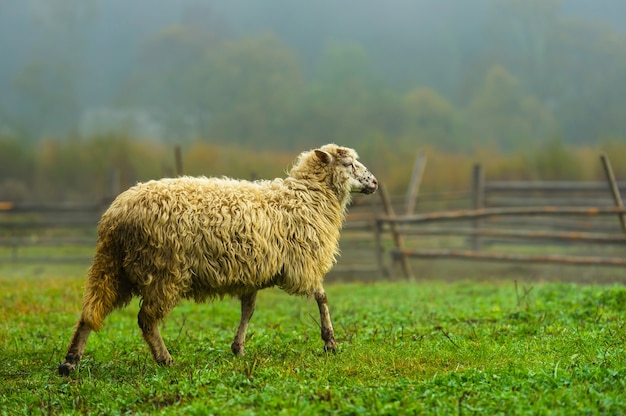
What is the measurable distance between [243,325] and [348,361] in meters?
1.21

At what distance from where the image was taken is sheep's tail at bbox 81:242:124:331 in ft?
18.1

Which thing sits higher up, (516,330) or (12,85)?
(12,85)

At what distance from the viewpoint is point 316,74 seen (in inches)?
1458

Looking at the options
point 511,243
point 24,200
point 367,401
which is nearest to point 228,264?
point 367,401

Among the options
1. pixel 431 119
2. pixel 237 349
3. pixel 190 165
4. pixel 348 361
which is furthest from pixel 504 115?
pixel 348 361

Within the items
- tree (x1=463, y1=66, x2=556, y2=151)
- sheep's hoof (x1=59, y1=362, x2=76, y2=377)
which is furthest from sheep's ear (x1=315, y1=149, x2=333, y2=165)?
tree (x1=463, y1=66, x2=556, y2=151)

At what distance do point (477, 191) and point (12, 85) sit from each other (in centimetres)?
2161

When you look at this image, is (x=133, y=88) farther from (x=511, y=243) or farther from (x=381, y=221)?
(x=381, y=221)

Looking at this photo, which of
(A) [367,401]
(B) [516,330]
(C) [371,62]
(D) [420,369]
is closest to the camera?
(A) [367,401]

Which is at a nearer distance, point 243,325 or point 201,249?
point 201,249

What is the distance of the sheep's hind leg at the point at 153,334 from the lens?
5648 mm

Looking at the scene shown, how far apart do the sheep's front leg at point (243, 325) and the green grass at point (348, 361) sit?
0.40ft

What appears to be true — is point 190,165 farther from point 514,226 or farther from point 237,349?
point 237,349

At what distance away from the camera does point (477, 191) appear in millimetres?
18938
